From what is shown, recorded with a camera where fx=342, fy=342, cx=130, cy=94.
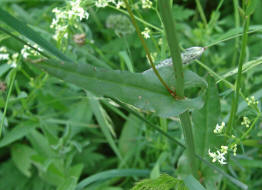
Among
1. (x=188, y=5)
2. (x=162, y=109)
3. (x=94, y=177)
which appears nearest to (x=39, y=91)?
(x=94, y=177)

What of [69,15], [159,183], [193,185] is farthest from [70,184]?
[69,15]

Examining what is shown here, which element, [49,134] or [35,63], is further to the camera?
[49,134]

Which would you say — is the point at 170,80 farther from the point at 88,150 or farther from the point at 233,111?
the point at 88,150

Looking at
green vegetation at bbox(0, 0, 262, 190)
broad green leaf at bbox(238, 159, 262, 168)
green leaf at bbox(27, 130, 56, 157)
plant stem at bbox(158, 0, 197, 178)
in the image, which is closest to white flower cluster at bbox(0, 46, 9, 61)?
green vegetation at bbox(0, 0, 262, 190)

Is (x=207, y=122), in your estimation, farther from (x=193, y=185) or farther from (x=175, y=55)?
(x=175, y=55)

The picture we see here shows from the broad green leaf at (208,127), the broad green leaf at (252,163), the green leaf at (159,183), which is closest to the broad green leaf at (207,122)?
the broad green leaf at (208,127)

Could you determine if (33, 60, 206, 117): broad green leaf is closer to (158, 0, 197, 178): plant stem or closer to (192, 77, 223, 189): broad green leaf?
(158, 0, 197, 178): plant stem
